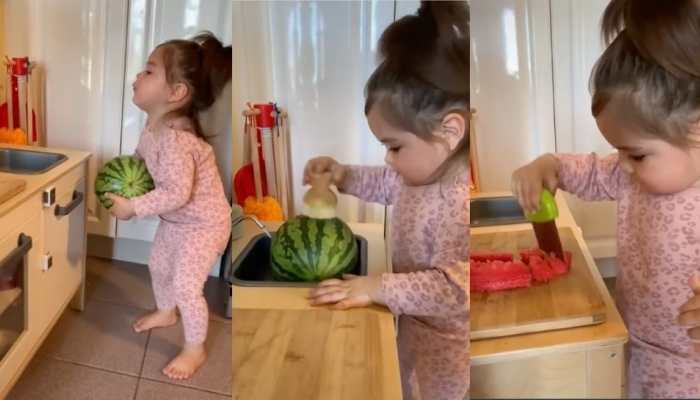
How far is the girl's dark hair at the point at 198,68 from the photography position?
23.5 inches

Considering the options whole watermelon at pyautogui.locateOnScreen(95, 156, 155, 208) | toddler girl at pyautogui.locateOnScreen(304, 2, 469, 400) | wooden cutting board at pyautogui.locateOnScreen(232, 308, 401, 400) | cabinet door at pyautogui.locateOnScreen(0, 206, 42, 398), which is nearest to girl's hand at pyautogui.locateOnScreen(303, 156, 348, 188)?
toddler girl at pyautogui.locateOnScreen(304, 2, 469, 400)

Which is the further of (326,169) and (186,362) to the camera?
(186,362)

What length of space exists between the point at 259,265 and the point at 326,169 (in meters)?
0.10

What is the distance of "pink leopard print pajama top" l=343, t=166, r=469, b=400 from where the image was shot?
48cm

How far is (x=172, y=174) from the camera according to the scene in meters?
0.62

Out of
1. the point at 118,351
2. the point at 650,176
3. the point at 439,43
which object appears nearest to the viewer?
the point at 439,43

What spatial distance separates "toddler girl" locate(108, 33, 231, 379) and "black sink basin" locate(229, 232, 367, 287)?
0.07m

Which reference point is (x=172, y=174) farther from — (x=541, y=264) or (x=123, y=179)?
(x=541, y=264)

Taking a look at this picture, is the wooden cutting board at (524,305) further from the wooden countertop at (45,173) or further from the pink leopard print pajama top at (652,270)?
the wooden countertop at (45,173)

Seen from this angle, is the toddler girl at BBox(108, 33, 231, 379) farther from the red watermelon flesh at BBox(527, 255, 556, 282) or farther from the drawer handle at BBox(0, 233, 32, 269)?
the red watermelon flesh at BBox(527, 255, 556, 282)

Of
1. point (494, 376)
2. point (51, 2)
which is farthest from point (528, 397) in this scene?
point (51, 2)

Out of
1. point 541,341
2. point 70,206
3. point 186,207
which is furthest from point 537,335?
point 70,206

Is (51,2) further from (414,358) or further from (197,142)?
(414,358)

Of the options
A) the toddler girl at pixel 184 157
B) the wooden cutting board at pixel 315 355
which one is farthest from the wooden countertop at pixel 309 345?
the toddler girl at pixel 184 157
